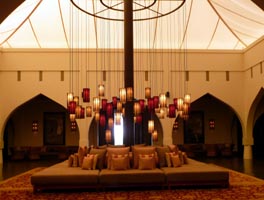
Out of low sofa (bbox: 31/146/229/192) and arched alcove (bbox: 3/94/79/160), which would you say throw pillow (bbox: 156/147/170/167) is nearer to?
low sofa (bbox: 31/146/229/192)

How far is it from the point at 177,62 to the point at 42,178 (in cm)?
1064

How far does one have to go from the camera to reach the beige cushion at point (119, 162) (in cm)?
888

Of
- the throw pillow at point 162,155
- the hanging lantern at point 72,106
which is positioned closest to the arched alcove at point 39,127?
the hanging lantern at point 72,106

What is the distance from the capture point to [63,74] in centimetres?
1738

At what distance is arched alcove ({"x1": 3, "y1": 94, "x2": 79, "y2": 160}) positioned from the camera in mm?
19844

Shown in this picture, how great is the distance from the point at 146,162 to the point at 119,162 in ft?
2.09

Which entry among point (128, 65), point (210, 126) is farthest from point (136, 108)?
point (210, 126)

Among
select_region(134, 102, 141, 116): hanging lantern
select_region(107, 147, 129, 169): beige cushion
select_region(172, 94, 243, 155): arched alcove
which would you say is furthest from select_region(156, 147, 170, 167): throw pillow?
select_region(172, 94, 243, 155): arched alcove

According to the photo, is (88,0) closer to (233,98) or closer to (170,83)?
(170,83)

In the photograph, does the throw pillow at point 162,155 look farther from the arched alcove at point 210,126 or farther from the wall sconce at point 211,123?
the wall sconce at point 211,123

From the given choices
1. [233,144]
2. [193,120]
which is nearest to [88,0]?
[193,120]

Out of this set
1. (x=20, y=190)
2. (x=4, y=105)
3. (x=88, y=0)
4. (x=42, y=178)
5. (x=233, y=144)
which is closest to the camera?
(x=42, y=178)

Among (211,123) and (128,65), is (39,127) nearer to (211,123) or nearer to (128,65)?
(211,123)

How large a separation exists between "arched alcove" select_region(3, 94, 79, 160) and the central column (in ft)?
28.3
